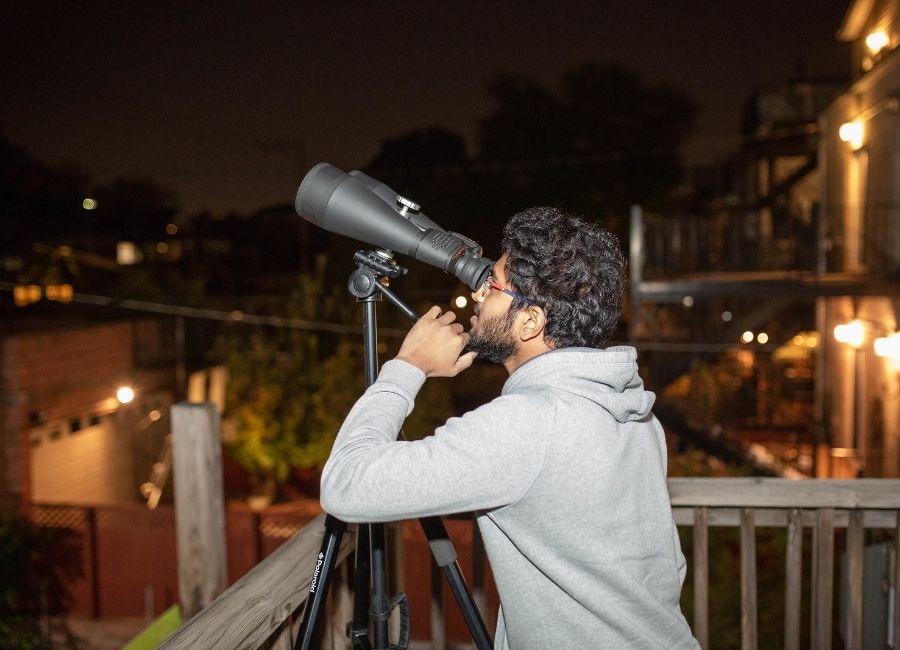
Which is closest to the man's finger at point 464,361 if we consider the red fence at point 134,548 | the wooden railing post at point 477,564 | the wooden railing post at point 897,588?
the wooden railing post at point 477,564

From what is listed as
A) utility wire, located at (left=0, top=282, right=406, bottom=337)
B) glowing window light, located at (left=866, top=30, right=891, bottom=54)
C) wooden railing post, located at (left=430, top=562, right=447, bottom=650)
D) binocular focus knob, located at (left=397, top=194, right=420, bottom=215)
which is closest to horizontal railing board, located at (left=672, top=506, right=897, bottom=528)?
wooden railing post, located at (left=430, top=562, right=447, bottom=650)

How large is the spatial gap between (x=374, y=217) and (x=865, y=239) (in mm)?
8492

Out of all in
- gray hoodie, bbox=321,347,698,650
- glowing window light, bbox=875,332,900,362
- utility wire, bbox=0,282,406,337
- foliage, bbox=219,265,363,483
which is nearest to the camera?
gray hoodie, bbox=321,347,698,650

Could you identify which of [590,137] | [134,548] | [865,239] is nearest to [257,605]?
[134,548]

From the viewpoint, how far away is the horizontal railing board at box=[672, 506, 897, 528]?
1.65m

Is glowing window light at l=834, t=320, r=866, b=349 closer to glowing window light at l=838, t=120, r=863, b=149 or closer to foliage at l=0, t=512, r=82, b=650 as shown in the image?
glowing window light at l=838, t=120, r=863, b=149

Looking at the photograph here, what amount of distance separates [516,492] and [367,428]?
9.0 inches

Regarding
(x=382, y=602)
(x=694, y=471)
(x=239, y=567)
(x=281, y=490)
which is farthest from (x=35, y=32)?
(x=382, y=602)

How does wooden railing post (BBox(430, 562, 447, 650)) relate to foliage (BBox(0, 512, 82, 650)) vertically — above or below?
above

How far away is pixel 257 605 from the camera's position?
1227 millimetres

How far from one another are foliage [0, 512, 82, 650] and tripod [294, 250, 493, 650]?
4399 mm

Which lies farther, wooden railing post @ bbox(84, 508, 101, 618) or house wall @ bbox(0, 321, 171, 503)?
house wall @ bbox(0, 321, 171, 503)

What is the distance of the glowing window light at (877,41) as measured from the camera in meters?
8.07

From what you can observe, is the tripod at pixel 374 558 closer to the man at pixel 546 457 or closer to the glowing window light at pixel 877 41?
the man at pixel 546 457
